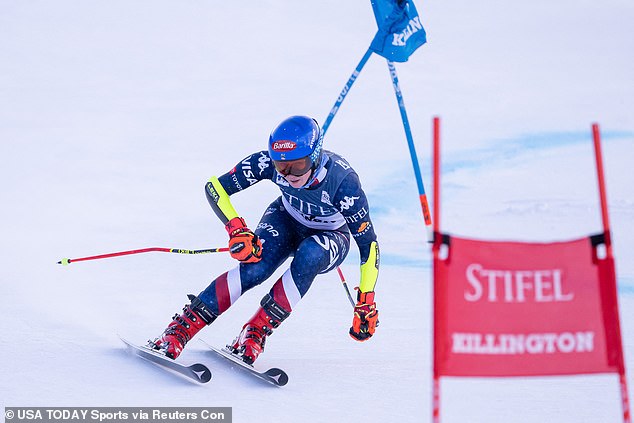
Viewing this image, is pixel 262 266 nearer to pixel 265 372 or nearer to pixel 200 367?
pixel 265 372

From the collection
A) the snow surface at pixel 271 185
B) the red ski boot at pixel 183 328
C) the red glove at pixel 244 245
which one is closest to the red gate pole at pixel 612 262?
the snow surface at pixel 271 185

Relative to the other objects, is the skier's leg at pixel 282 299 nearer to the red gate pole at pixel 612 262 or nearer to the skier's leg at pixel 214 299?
the skier's leg at pixel 214 299

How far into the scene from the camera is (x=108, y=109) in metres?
11.8

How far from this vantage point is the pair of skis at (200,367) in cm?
404

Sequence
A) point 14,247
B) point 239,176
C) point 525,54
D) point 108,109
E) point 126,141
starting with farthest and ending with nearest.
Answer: point 525,54 → point 108,109 → point 126,141 → point 14,247 → point 239,176

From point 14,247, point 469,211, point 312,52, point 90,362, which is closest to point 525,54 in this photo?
point 312,52

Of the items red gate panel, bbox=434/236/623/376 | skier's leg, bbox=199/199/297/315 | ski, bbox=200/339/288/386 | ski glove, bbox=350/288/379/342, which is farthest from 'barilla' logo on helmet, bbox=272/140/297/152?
red gate panel, bbox=434/236/623/376

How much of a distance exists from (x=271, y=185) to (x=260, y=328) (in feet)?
19.5

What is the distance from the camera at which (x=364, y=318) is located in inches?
177

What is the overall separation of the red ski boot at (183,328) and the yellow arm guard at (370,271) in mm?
852

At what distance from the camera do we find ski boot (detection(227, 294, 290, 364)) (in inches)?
171

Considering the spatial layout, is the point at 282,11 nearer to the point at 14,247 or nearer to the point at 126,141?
the point at 126,141

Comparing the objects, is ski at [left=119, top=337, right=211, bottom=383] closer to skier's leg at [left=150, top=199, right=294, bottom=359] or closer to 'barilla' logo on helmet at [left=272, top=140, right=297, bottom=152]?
skier's leg at [left=150, top=199, right=294, bottom=359]

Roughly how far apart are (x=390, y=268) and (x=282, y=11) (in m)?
7.75
